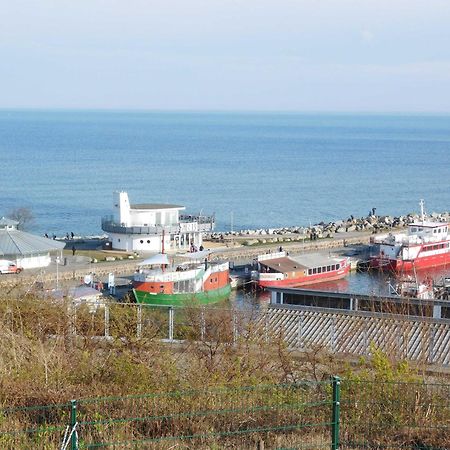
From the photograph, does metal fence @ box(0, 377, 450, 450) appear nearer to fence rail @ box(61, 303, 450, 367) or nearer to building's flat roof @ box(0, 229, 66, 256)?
fence rail @ box(61, 303, 450, 367)

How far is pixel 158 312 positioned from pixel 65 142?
128250mm

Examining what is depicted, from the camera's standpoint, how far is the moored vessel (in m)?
30.6

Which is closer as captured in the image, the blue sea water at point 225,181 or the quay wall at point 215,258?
the quay wall at point 215,258

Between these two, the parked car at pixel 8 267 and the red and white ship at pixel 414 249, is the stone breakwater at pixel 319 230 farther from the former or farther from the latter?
the parked car at pixel 8 267

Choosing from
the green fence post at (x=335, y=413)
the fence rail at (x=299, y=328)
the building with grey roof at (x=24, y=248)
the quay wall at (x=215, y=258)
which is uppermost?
the green fence post at (x=335, y=413)

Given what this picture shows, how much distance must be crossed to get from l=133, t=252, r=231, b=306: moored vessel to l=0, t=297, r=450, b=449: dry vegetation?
1912 centimetres

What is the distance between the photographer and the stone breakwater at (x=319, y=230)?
4562 cm

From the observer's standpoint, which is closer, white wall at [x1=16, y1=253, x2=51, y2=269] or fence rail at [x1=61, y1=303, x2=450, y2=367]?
fence rail at [x1=61, y1=303, x2=450, y2=367]

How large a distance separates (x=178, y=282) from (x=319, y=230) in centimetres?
1871

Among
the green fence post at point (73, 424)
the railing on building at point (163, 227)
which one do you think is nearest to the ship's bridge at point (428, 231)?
the railing on building at point (163, 227)

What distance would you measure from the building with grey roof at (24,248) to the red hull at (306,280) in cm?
817

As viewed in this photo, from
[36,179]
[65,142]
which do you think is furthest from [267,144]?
[36,179]

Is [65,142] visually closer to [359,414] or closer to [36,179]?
[36,179]

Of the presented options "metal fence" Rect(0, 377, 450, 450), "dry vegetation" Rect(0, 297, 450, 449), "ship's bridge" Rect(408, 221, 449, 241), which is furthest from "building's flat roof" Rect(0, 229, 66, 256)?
"metal fence" Rect(0, 377, 450, 450)
